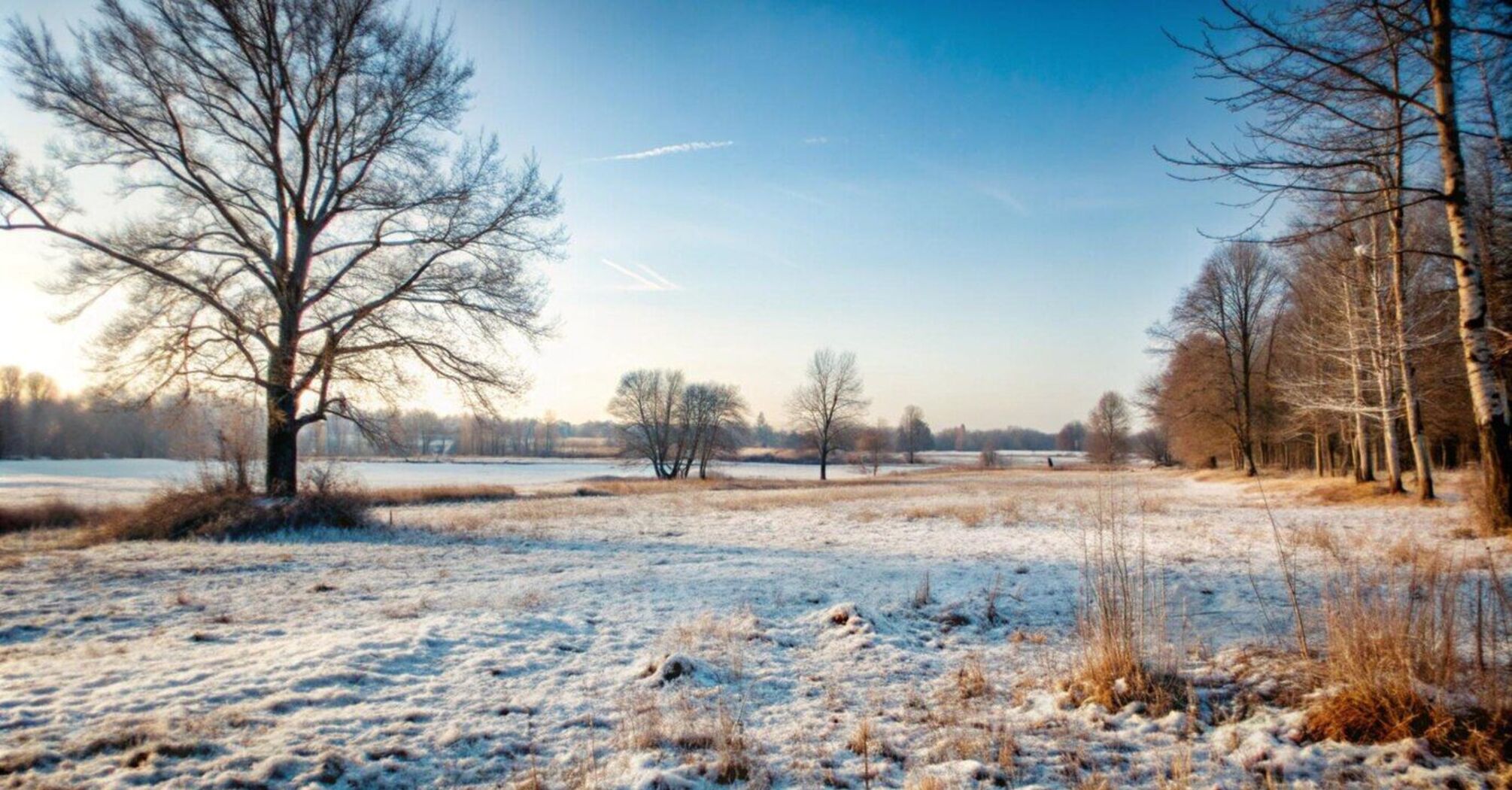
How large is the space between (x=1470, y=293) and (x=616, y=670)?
11217mm

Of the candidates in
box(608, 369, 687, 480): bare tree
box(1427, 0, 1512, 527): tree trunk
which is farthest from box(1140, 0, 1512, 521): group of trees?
box(608, 369, 687, 480): bare tree

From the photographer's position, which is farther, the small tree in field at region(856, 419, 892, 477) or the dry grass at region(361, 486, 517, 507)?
the small tree in field at region(856, 419, 892, 477)

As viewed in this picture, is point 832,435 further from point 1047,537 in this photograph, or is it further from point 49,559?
point 49,559

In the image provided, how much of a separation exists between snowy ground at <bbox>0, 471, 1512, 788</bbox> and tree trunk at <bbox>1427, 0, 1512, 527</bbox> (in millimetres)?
1085

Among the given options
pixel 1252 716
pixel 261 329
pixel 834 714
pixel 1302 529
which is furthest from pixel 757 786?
pixel 261 329

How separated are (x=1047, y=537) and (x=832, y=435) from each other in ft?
137

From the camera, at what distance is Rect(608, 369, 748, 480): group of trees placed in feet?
184

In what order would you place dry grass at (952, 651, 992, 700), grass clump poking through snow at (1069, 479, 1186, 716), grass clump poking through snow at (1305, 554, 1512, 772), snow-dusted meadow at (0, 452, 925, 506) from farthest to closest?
snow-dusted meadow at (0, 452, 925, 506)
dry grass at (952, 651, 992, 700)
grass clump poking through snow at (1069, 479, 1186, 716)
grass clump poking through snow at (1305, 554, 1512, 772)

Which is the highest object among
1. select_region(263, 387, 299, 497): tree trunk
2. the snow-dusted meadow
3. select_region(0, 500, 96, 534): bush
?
select_region(263, 387, 299, 497): tree trunk

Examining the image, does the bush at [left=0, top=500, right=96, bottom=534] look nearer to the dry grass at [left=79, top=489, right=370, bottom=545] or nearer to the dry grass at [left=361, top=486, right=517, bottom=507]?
the dry grass at [left=79, top=489, right=370, bottom=545]

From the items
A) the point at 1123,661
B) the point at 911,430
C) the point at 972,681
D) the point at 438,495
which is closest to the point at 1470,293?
the point at 1123,661

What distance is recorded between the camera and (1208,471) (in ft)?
130

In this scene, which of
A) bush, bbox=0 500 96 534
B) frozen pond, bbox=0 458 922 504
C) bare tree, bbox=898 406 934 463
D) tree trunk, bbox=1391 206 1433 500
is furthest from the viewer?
bare tree, bbox=898 406 934 463

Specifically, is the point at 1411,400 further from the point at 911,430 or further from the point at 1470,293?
the point at 911,430
